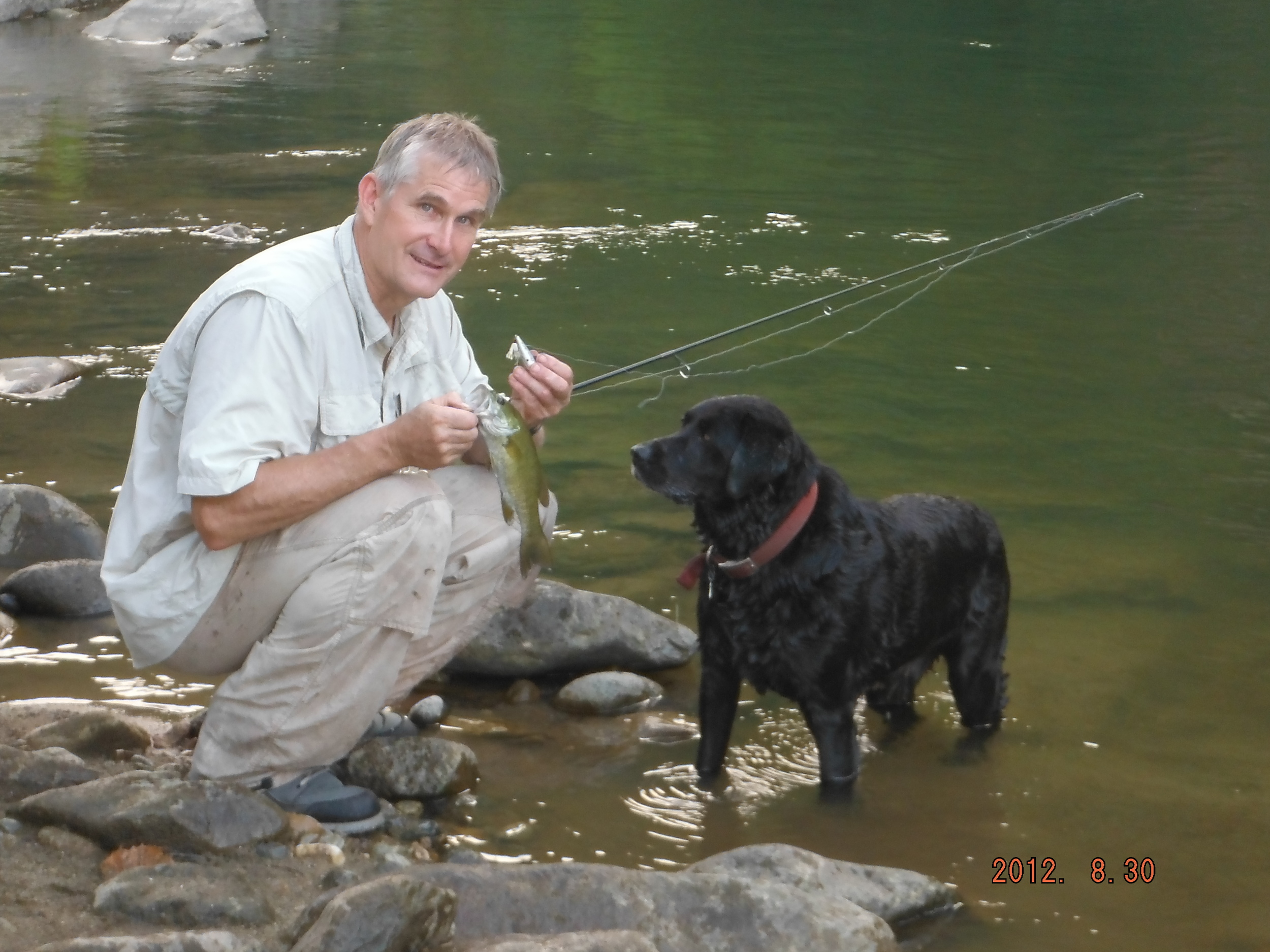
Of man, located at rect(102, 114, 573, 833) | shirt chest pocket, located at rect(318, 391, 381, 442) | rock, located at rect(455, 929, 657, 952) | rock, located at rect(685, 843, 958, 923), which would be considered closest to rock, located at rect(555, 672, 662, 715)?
man, located at rect(102, 114, 573, 833)

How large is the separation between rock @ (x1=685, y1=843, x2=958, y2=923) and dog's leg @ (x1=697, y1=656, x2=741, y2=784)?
0.67 metres

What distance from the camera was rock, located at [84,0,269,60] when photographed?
912 inches

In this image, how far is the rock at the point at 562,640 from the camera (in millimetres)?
5238

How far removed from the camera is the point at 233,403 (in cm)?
377

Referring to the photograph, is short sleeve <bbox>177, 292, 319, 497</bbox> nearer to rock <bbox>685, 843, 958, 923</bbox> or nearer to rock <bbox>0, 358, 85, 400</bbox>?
rock <bbox>685, 843, 958, 923</bbox>

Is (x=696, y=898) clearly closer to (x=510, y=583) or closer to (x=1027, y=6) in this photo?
(x=510, y=583)

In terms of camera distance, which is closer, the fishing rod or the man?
the man

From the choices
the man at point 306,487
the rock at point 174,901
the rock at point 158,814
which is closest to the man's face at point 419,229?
the man at point 306,487

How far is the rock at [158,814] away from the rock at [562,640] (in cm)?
140

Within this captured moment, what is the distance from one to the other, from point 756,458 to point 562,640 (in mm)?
1148

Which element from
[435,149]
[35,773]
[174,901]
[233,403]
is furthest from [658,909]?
[435,149]

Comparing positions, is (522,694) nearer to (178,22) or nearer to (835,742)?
(835,742)

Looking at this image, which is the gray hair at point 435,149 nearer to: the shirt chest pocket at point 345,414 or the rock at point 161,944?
the shirt chest pocket at point 345,414

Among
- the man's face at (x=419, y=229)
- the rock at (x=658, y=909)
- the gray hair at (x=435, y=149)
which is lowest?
the rock at (x=658, y=909)
